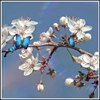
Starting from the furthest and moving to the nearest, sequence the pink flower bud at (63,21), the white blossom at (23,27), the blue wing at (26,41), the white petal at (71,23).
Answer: the pink flower bud at (63,21), the white petal at (71,23), the white blossom at (23,27), the blue wing at (26,41)

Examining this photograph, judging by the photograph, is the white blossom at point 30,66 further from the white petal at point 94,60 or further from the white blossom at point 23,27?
the white petal at point 94,60

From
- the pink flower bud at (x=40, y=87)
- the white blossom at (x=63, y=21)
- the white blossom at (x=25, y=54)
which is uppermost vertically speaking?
the white blossom at (x=63, y=21)

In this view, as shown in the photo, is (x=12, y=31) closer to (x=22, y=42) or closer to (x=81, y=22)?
(x=22, y=42)

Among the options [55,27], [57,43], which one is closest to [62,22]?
[55,27]

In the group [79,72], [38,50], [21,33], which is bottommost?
[79,72]

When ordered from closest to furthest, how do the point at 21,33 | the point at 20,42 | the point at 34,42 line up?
the point at 20,42
the point at 21,33
the point at 34,42

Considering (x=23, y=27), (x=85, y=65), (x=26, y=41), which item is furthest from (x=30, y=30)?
(x=85, y=65)

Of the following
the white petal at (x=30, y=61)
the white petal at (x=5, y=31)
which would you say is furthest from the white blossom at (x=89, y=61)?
the white petal at (x=5, y=31)

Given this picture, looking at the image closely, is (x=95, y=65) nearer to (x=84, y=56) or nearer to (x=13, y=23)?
(x=84, y=56)

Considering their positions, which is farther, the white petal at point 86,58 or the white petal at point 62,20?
the white petal at point 62,20
